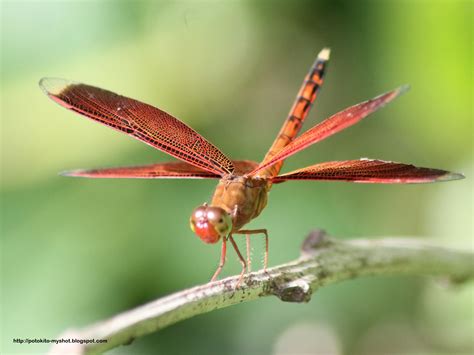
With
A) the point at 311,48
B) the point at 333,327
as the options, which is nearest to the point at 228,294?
the point at 333,327

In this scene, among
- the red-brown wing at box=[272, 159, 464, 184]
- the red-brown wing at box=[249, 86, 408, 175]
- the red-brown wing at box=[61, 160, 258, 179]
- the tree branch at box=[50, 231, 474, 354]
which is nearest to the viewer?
the tree branch at box=[50, 231, 474, 354]

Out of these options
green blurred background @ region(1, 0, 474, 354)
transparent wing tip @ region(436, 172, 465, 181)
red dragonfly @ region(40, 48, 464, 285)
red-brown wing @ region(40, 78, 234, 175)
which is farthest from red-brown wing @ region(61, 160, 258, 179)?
green blurred background @ region(1, 0, 474, 354)

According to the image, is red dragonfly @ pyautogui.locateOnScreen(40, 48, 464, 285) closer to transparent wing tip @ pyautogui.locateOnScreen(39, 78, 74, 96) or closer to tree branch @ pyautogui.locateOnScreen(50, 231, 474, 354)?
transparent wing tip @ pyautogui.locateOnScreen(39, 78, 74, 96)

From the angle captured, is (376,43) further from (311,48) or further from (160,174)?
(160,174)

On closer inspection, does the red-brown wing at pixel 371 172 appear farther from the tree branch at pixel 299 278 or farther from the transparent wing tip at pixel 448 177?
the tree branch at pixel 299 278

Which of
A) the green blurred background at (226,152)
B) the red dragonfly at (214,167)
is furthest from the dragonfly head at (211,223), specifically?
the green blurred background at (226,152)

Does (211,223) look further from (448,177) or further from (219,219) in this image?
(448,177)

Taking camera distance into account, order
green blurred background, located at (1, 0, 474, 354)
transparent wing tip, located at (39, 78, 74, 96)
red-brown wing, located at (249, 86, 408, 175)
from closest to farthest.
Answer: red-brown wing, located at (249, 86, 408, 175) < transparent wing tip, located at (39, 78, 74, 96) < green blurred background, located at (1, 0, 474, 354)

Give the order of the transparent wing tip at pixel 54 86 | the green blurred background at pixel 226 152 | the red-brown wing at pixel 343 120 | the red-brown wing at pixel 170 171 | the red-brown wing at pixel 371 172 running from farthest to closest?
the green blurred background at pixel 226 152
the red-brown wing at pixel 170 171
the transparent wing tip at pixel 54 86
the red-brown wing at pixel 371 172
the red-brown wing at pixel 343 120
